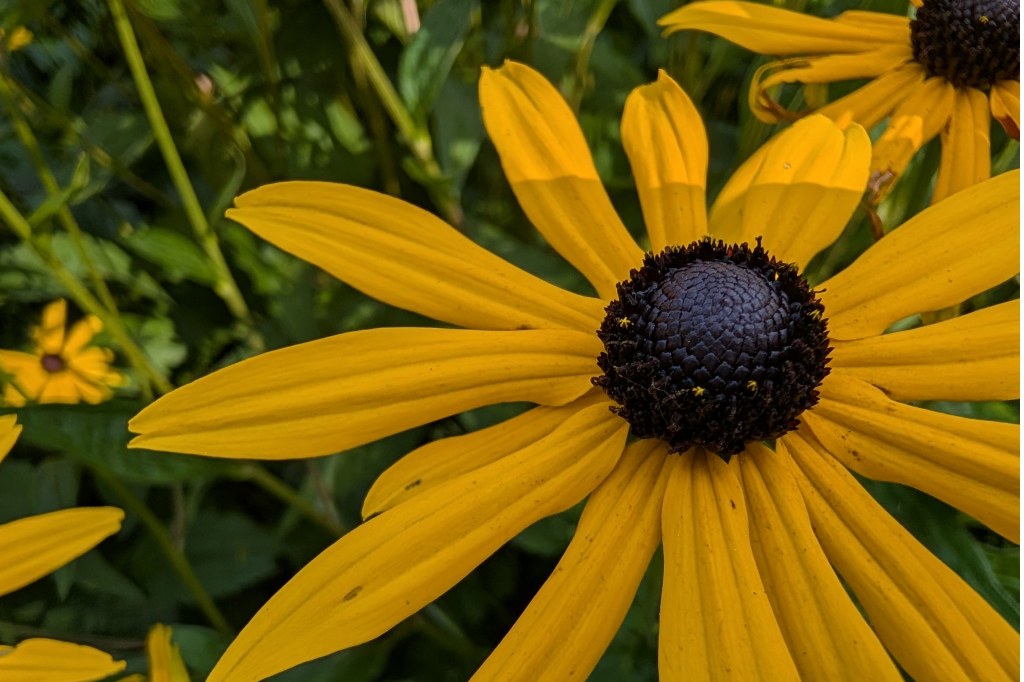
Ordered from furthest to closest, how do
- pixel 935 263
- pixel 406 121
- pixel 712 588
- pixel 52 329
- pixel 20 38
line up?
pixel 52 329 → pixel 20 38 → pixel 406 121 → pixel 935 263 → pixel 712 588

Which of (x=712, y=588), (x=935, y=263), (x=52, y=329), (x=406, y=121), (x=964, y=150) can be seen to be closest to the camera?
(x=712, y=588)

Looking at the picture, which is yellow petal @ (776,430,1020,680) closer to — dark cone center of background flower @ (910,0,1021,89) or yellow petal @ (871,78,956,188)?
yellow petal @ (871,78,956,188)

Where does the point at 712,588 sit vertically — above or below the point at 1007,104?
below

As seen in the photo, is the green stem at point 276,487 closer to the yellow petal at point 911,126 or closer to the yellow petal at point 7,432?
the yellow petal at point 7,432

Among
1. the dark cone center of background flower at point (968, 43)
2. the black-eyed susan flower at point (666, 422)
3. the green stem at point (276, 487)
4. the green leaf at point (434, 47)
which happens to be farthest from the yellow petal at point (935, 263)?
the green stem at point (276, 487)

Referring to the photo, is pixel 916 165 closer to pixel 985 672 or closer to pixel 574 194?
pixel 574 194

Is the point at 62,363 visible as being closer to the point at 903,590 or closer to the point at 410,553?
the point at 410,553

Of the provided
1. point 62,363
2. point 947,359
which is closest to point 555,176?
point 947,359
